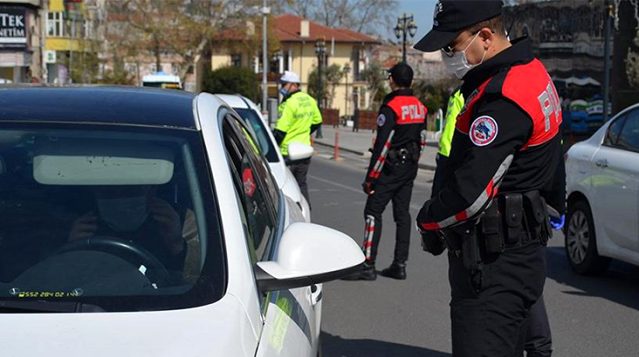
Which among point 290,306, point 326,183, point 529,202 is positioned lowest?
point 326,183

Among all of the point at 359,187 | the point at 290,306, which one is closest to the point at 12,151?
the point at 290,306

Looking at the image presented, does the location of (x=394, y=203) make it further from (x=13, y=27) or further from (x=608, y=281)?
(x=13, y=27)

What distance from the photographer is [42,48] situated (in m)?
60.5

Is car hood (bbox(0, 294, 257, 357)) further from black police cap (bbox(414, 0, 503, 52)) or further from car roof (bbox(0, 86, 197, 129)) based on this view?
black police cap (bbox(414, 0, 503, 52))

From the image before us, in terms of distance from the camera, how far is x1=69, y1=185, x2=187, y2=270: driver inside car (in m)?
3.23

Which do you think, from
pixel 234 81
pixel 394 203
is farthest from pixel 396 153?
pixel 234 81

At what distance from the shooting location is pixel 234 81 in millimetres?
72875

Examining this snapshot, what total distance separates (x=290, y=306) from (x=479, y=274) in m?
0.70

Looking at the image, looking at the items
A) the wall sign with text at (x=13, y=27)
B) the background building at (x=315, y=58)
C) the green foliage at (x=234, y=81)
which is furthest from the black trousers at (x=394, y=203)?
the background building at (x=315, y=58)

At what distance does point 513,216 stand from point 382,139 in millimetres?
4685

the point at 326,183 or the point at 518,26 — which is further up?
the point at 518,26

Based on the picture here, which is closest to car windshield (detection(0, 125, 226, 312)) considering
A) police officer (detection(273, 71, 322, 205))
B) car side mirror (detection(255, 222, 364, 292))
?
car side mirror (detection(255, 222, 364, 292))

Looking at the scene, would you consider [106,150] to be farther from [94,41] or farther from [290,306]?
[94,41]

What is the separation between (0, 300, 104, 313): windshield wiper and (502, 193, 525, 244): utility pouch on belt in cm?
156
